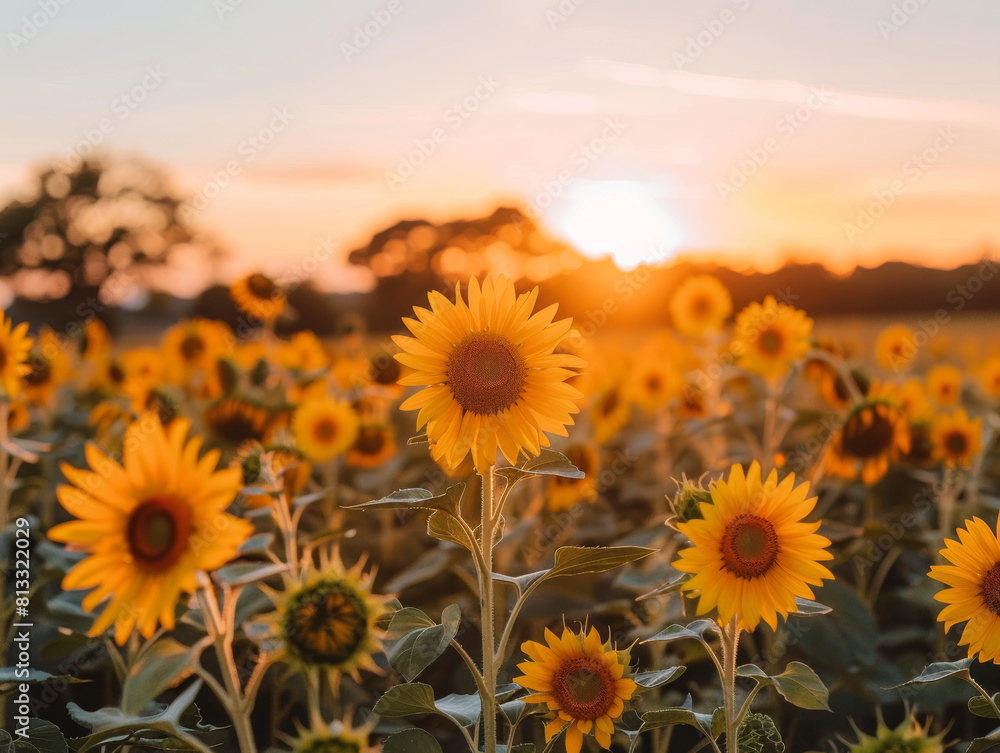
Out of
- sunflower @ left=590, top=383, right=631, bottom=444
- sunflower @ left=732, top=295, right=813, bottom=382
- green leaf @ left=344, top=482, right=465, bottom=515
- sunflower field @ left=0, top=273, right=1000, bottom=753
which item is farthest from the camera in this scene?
sunflower @ left=590, top=383, right=631, bottom=444

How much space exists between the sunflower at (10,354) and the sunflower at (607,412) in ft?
10.1

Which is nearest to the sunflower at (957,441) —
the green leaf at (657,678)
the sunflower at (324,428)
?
the green leaf at (657,678)

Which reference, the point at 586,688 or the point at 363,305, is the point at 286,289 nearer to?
the point at 586,688

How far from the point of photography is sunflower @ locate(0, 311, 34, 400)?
10.7 feet

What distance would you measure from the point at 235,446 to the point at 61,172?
20.9m

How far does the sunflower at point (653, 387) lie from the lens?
19.0 ft

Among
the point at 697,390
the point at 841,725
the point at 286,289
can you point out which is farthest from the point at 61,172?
the point at 841,725

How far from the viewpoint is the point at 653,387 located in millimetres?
5887

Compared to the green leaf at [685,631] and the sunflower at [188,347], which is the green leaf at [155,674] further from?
the sunflower at [188,347]

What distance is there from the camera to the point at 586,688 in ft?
6.16

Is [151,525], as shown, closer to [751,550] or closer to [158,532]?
[158,532]

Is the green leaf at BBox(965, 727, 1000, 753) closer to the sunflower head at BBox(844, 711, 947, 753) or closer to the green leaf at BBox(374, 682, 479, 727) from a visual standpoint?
the sunflower head at BBox(844, 711, 947, 753)

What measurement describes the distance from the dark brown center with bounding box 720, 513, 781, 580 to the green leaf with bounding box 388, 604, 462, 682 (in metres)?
0.60

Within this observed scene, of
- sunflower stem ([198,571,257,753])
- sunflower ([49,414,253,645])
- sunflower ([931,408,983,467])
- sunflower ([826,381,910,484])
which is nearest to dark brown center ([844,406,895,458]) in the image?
sunflower ([826,381,910,484])
